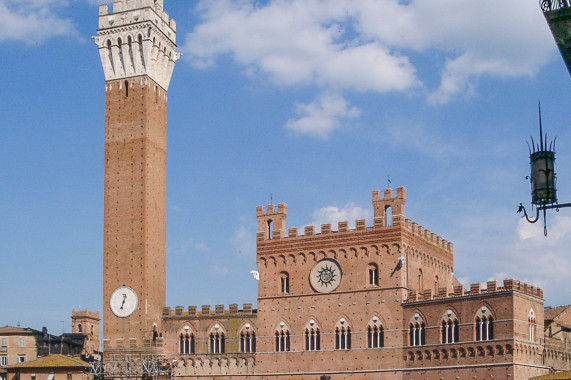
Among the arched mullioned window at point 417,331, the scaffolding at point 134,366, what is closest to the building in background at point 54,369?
the scaffolding at point 134,366

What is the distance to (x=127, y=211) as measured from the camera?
64188 mm

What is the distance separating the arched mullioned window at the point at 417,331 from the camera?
55.8 m

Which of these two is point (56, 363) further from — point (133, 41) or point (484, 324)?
point (484, 324)

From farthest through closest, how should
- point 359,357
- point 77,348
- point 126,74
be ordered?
point 77,348
point 126,74
point 359,357

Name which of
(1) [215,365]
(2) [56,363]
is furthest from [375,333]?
(2) [56,363]

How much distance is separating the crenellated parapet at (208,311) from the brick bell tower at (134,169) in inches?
38.0

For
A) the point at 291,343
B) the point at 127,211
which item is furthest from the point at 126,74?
the point at 291,343

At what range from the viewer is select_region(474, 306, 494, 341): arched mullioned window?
53094mm

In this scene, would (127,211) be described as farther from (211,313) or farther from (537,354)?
(537,354)

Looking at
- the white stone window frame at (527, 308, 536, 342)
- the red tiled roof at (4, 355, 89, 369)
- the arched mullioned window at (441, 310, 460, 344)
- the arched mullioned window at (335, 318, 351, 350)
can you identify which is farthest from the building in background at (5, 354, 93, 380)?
the white stone window frame at (527, 308, 536, 342)

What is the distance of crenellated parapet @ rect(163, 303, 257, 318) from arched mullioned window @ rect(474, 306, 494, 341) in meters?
15.8

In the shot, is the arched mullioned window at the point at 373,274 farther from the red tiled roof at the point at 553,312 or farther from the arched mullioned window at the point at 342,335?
the red tiled roof at the point at 553,312

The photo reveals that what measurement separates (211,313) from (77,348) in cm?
2444

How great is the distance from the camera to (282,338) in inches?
2388
